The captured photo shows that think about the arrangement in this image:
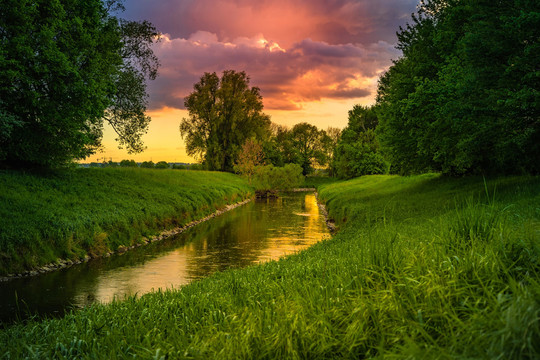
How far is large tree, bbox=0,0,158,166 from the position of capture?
1950 centimetres

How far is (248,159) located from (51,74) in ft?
148

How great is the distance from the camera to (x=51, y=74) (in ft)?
68.5

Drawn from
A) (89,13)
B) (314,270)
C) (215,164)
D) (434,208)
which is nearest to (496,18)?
(434,208)

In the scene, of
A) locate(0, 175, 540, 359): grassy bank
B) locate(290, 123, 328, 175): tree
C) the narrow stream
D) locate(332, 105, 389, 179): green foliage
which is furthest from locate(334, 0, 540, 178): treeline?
locate(290, 123, 328, 175): tree

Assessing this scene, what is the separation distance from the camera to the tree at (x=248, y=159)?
2486 inches

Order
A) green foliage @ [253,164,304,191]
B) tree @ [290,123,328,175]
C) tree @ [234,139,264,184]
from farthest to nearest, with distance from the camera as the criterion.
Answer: tree @ [290,123,328,175] → tree @ [234,139,264,184] → green foliage @ [253,164,304,191]

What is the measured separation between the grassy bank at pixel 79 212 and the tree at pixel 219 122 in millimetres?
33158

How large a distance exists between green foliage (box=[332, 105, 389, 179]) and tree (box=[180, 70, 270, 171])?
16.6m

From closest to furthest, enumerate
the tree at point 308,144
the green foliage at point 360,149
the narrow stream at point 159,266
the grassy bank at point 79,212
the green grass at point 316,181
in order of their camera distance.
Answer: the narrow stream at point 159,266, the grassy bank at point 79,212, the green foliage at point 360,149, the green grass at point 316,181, the tree at point 308,144

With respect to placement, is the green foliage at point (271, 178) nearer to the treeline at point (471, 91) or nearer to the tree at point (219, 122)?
the tree at point (219, 122)

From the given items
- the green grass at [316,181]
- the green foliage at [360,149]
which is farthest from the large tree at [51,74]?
the green grass at [316,181]

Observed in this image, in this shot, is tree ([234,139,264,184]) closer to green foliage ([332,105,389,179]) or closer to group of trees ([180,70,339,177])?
group of trees ([180,70,339,177])

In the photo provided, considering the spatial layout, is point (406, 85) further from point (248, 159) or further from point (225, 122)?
point (225, 122)

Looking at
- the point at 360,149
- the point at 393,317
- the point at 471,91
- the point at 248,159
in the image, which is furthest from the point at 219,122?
the point at 393,317
